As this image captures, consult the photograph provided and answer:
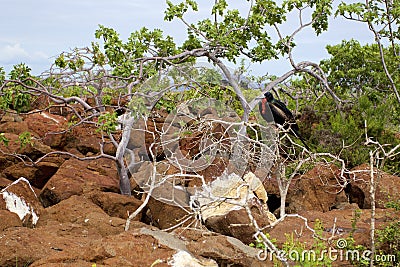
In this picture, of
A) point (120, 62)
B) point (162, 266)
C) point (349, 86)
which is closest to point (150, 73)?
point (120, 62)

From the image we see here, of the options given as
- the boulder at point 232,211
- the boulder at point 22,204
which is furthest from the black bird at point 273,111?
the boulder at point 22,204

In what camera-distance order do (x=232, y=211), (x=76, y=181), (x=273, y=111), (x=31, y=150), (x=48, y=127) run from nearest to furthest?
(x=232, y=211) < (x=76, y=181) < (x=273, y=111) < (x=31, y=150) < (x=48, y=127)

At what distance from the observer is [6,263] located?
13.7 ft

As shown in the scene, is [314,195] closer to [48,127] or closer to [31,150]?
[31,150]

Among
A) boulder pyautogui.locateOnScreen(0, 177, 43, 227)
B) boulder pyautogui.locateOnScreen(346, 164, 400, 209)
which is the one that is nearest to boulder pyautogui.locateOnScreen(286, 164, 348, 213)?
boulder pyautogui.locateOnScreen(346, 164, 400, 209)

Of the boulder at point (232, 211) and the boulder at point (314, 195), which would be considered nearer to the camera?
the boulder at point (232, 211)

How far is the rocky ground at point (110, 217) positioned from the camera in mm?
3764

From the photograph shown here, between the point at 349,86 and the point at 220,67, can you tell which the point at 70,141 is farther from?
the point at 349,86

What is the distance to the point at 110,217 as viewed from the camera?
5.49 meters

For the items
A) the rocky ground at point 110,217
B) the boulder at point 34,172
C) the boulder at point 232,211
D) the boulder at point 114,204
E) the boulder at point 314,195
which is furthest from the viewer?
the boulder at point 34,172

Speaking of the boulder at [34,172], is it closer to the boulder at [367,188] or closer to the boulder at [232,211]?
the boulder at [232,211]

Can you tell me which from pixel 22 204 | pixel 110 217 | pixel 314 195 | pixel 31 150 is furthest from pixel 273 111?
pixel 22 204

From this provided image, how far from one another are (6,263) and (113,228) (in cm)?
121

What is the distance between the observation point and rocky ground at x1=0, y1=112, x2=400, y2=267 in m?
3.76
